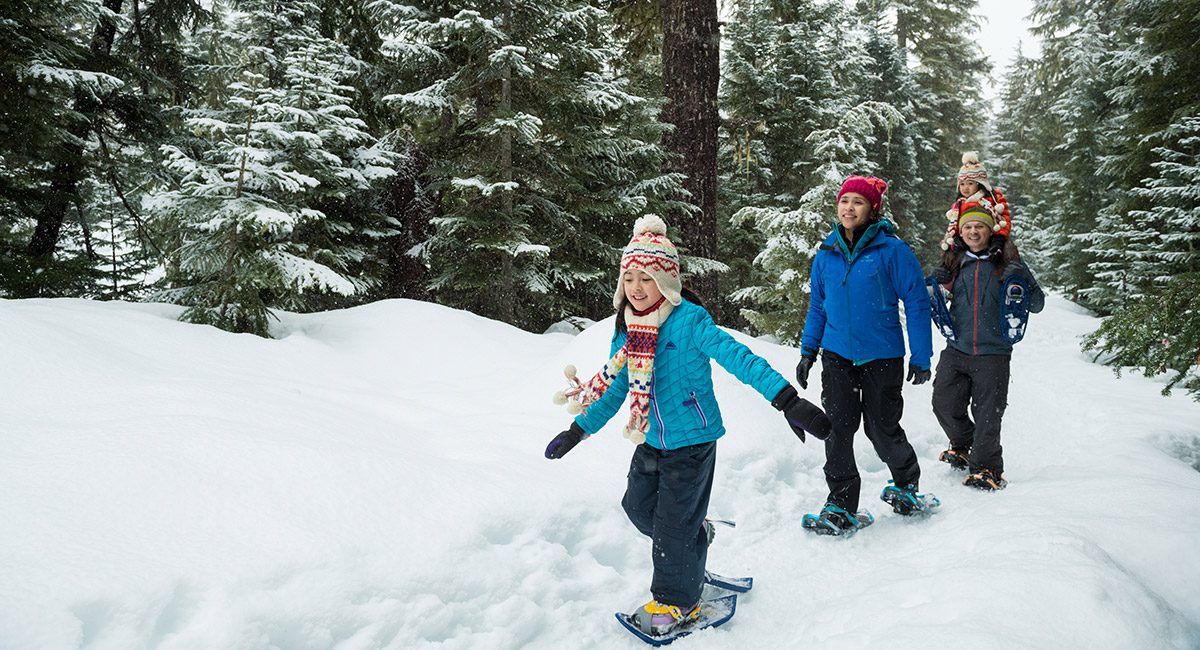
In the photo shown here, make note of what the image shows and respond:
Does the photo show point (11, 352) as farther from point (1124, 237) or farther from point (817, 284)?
point (1124, 237)

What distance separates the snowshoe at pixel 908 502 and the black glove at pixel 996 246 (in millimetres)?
1942

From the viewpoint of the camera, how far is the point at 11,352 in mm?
4043

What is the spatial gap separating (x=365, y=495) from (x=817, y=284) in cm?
323

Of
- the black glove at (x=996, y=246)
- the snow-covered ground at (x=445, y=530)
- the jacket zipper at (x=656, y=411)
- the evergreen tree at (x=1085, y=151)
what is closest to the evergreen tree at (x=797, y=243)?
the black glove at (x=996, y=246)

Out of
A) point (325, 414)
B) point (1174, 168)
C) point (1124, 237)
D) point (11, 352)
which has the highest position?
point (1174, 168)

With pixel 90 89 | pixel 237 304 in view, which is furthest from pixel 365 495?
pixel 90 89

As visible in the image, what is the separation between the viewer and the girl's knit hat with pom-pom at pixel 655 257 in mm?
2952

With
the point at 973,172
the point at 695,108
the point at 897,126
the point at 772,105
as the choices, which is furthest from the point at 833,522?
the point at 897,126

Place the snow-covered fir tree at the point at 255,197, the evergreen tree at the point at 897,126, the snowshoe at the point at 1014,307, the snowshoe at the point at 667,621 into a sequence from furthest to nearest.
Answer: the evergreen tree at the point at 897,126 < the snow-covered fir tree at the point at 255,197 < the snowshoe at the point at 1014,307 < the snowshoe at the point at 667,621

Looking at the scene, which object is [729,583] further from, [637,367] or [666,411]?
[637,367]

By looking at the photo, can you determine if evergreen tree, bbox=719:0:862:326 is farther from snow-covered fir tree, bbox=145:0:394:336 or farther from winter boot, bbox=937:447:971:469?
winter boot, bbox=937:447:971:469

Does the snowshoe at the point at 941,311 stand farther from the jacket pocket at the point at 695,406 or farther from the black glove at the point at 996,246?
the jacket pocket at the point at 695,406

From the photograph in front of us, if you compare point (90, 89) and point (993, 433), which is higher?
point (90, 89)

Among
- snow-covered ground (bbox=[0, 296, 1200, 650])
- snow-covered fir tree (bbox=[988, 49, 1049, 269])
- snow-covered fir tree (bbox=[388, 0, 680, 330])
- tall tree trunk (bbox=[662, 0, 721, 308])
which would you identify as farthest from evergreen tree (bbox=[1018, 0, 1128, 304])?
snow-covered ground (bbox=[0, 296, 1200, 650])
